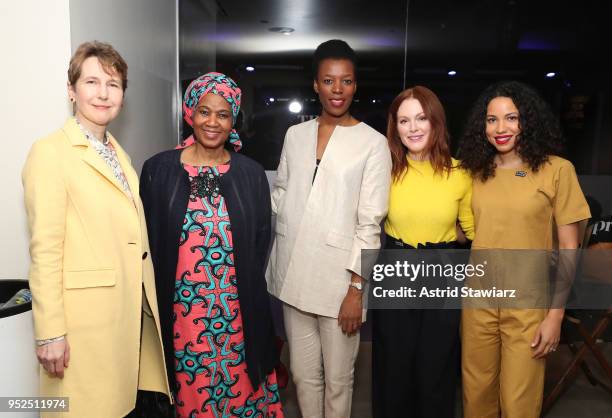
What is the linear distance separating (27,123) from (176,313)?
954mm

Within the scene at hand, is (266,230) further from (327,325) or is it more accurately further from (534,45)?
(534,45)

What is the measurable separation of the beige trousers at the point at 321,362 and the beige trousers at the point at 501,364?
1.66 feet

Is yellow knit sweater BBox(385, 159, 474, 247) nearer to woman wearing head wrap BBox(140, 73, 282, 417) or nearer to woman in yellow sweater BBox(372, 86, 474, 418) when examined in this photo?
woman in yellow sweater BBox(372, 86, 474, 418)

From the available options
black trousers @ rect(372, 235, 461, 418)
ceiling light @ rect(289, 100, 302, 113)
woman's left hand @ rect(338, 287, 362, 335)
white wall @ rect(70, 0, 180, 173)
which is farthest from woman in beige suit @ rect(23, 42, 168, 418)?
ceiling light @ rect(289, 100, 302, 113)

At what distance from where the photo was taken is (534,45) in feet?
12.6

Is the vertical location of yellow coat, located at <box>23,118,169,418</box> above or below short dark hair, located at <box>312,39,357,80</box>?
below

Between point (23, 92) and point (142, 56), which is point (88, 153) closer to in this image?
point (23, 92)

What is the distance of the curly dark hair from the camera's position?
1998 mm

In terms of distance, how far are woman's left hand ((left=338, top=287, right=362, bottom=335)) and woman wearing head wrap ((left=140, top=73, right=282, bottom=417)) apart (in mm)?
318

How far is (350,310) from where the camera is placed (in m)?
2.06

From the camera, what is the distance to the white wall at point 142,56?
2102 millimetres

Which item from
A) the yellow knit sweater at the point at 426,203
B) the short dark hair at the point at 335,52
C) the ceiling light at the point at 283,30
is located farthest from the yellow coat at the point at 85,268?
the ceiling light at the point at 283,30

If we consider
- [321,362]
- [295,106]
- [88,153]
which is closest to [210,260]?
[88,153]

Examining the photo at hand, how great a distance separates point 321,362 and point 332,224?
0.67 metres
